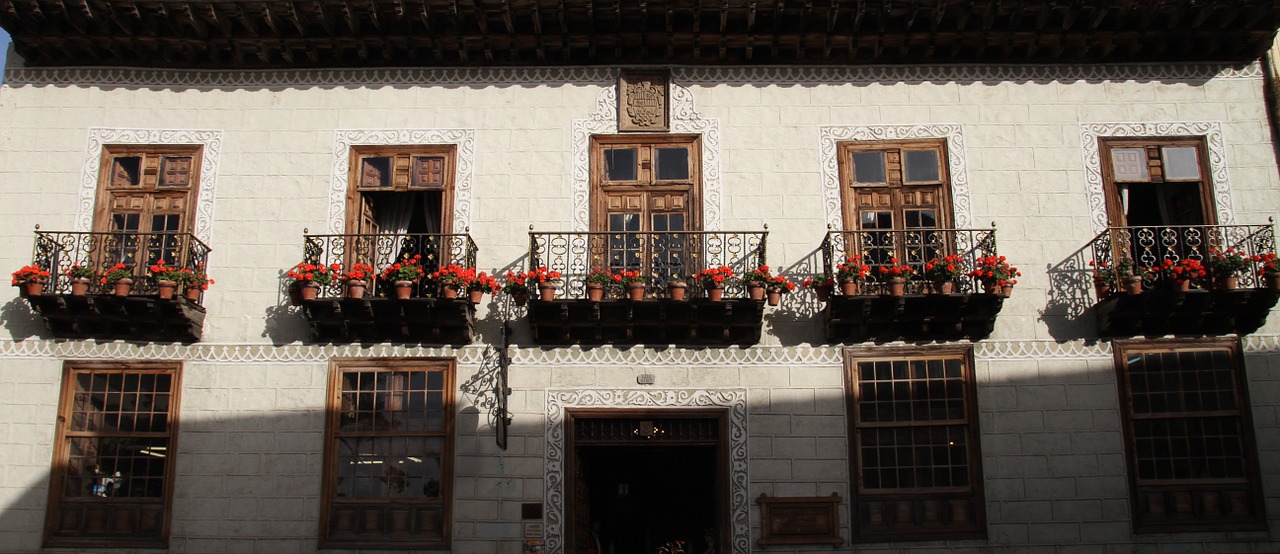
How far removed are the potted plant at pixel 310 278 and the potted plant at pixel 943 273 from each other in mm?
7045

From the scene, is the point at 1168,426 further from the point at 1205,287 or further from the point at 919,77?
the point at 919,77

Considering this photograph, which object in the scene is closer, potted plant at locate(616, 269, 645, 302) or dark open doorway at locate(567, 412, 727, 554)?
potted plant at locate(616, 269, 645, 302)

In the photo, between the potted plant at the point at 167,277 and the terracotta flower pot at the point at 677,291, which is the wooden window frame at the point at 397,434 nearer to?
the potted plant at the point at 167,277

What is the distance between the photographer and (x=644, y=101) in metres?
13.4

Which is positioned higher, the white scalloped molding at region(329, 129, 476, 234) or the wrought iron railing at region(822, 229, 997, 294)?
the white scalloped molding at region(329, 129, 476, 234)

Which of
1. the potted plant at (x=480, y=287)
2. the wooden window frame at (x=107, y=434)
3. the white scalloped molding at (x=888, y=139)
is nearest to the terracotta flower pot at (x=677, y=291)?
the potted plant at (x=480, y=287)

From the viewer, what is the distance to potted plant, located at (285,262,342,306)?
11.9 m

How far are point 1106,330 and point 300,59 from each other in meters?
10.8

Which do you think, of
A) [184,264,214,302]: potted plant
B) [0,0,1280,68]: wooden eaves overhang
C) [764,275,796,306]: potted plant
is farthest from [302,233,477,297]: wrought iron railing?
[764,275,796,306]: potted plant

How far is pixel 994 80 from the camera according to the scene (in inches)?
528

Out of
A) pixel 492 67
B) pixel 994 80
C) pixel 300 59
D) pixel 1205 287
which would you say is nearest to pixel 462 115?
pixel 492 67

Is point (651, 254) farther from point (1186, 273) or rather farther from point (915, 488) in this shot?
point (1186, 273)

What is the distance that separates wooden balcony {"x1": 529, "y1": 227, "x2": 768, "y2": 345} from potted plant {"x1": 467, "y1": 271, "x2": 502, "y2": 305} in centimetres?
53

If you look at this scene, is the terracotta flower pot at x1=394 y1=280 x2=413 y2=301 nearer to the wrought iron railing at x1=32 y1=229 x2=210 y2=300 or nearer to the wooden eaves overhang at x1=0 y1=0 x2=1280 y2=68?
the wrought iron railing at x1=32 y1=229 x2=210 y2=300
